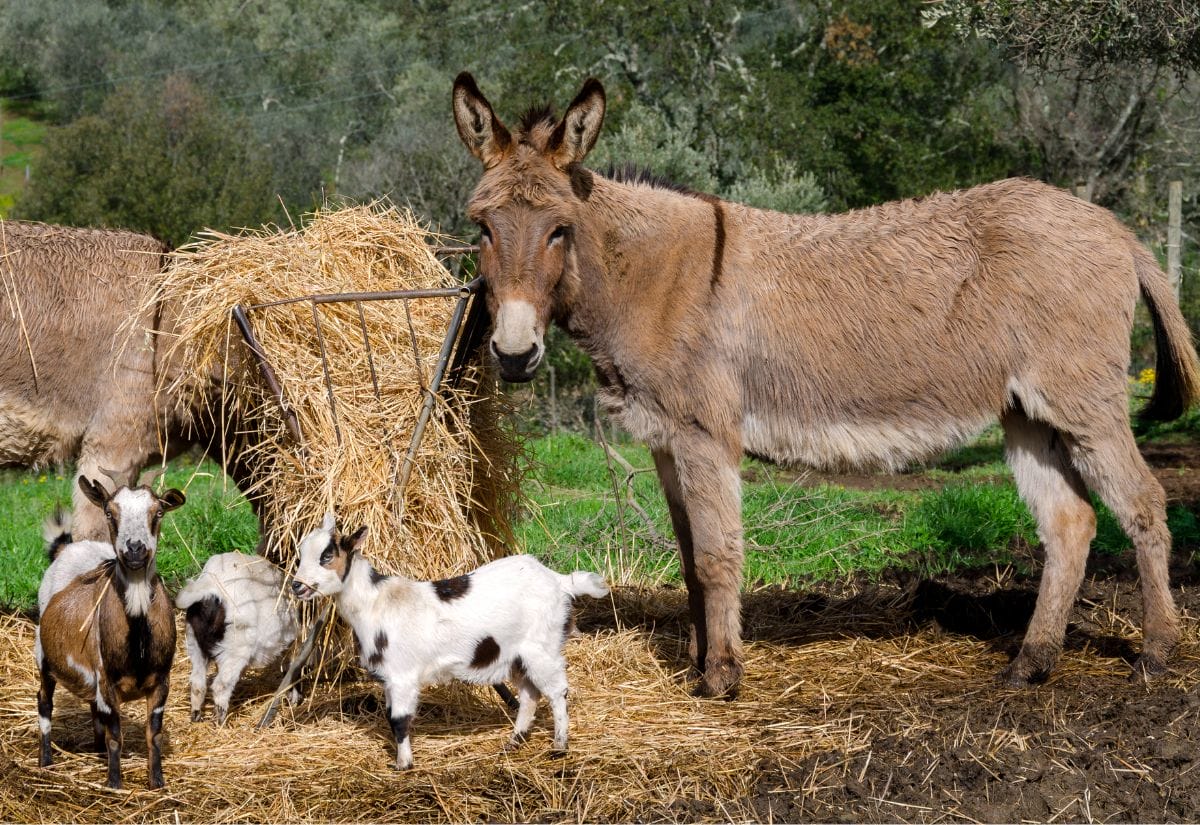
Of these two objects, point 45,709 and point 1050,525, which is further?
point 1050,525

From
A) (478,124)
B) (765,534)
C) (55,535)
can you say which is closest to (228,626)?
(55,535)

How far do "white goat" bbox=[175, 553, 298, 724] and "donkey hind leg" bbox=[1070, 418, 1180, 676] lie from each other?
373 centimetres

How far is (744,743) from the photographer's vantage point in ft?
15.6

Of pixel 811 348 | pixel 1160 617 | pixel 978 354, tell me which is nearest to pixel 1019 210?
pixel 978 354

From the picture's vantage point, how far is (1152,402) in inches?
236

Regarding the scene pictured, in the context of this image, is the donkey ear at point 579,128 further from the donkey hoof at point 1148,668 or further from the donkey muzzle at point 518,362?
the donkey hoof at point 1148,668

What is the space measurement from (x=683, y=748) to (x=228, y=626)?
2.09 meters

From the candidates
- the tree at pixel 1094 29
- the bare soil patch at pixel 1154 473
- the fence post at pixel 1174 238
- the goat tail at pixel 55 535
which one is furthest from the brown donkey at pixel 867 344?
the fence post at pixel 1174 238

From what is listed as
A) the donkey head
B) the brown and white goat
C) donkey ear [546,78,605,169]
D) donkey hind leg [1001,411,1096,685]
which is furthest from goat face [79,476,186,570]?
donkey hind leg [1001,411,1096,685]

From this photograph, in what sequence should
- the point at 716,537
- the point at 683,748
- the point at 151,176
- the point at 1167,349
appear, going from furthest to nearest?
the point at 151,176
the point at 1167,349
the point at 716,537
the point at 683,748

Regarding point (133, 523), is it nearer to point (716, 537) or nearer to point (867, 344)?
point (716, 537)

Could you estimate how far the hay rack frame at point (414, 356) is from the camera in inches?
197

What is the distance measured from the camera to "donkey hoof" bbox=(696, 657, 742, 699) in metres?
5.33

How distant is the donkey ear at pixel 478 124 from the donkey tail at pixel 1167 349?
306 cm
